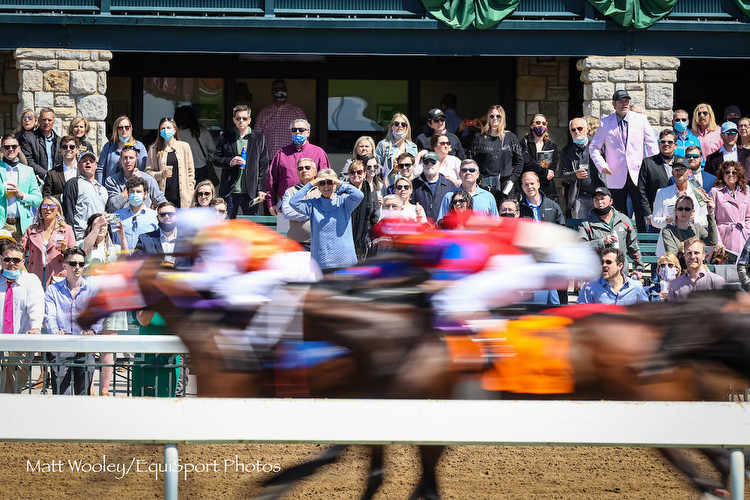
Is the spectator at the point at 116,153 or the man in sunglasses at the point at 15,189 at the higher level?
the spectator at the point at 116,153

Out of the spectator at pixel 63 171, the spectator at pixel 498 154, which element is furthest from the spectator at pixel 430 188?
the spectator at pixel 63 171

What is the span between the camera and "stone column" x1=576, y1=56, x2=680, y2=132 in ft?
37.7

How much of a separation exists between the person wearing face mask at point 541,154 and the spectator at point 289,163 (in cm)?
207

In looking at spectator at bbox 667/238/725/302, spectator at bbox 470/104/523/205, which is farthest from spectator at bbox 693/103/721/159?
spectator at bbox 667/238/725/302

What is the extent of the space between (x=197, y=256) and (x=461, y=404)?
177 cm

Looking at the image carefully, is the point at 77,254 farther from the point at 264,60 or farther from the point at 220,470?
the point at 264,60

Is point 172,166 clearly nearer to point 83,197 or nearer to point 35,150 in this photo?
point 83,197

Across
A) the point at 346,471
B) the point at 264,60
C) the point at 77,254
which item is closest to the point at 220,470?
the point at 346,471

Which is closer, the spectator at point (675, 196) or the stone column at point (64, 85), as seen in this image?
the spectator at point (675, 196)

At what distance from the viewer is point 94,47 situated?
37.8ft

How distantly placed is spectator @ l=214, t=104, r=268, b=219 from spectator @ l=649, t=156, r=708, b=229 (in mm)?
3737

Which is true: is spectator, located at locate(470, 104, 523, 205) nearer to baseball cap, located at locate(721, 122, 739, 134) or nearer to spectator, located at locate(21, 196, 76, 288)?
baseball cap, located at locate(721, 122, 739, 134)

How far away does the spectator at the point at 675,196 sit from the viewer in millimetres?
→ 8594

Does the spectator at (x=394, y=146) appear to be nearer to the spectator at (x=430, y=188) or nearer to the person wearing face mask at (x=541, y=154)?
the spectator at (x=430, y=188)
